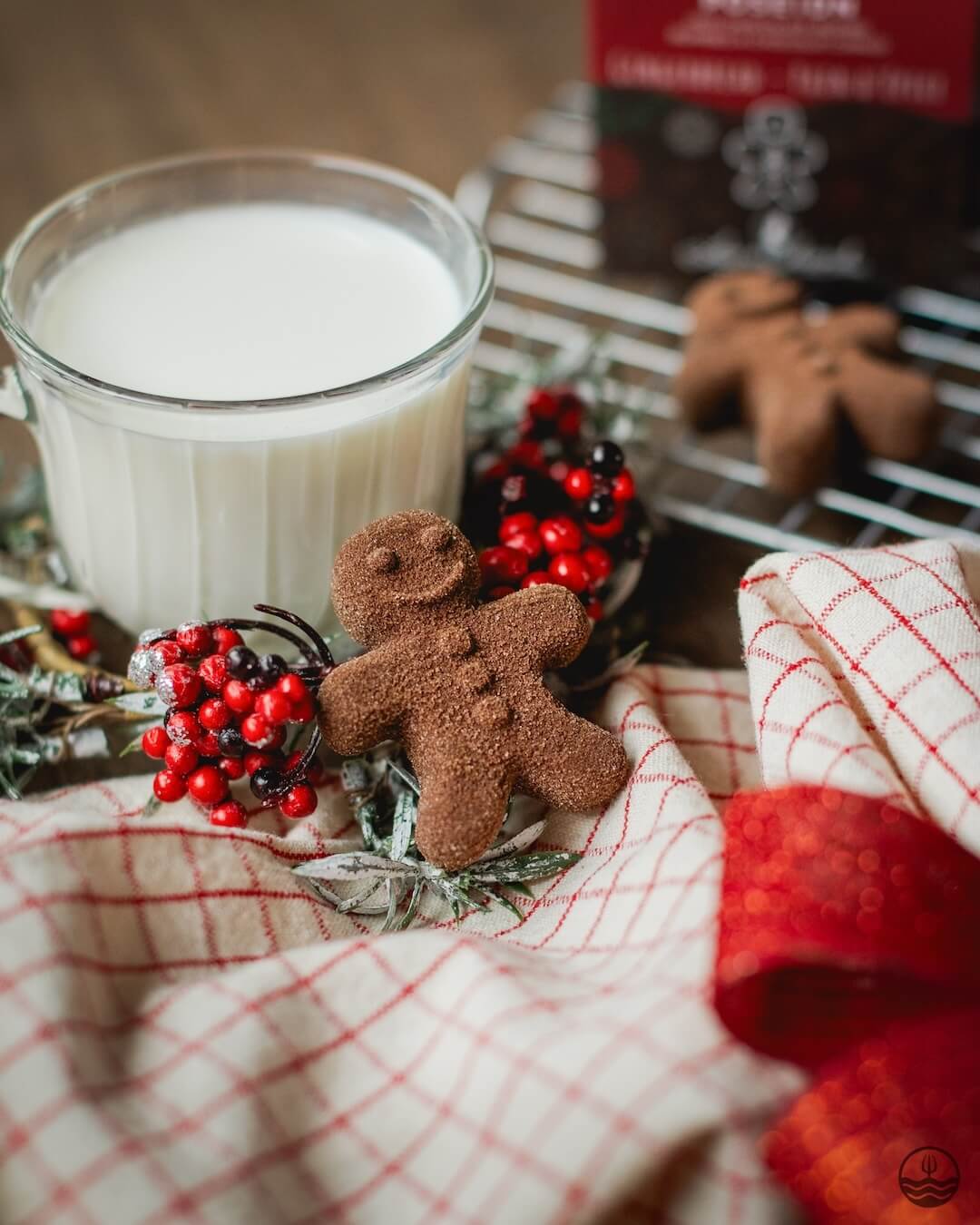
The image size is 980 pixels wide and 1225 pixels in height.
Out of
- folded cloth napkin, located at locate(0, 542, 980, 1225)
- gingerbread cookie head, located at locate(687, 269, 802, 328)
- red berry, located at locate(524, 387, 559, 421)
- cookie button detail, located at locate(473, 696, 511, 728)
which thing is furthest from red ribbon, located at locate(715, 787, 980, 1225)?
gingerbread cookie head, located at locate(687, 269, 802, 328)

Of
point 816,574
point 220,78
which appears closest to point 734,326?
point 816,574

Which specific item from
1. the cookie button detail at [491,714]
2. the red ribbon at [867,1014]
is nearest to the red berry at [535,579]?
the cookie button detail at [491,714]

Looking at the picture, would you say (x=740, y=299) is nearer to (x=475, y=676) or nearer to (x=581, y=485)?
(x=581, y=485)

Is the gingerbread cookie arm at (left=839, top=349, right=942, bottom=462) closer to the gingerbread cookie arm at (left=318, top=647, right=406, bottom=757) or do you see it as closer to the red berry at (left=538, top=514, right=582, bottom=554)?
the red berry at (left=538, top=514, right=582, bottom=554)

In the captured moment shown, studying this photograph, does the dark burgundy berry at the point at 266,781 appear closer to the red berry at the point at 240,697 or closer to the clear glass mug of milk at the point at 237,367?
the red berry at the point at 240,697

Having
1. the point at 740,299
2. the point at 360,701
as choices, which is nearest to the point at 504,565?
the point at 360,701

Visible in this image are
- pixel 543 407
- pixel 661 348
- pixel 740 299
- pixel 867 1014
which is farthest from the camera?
pixel 661 348
